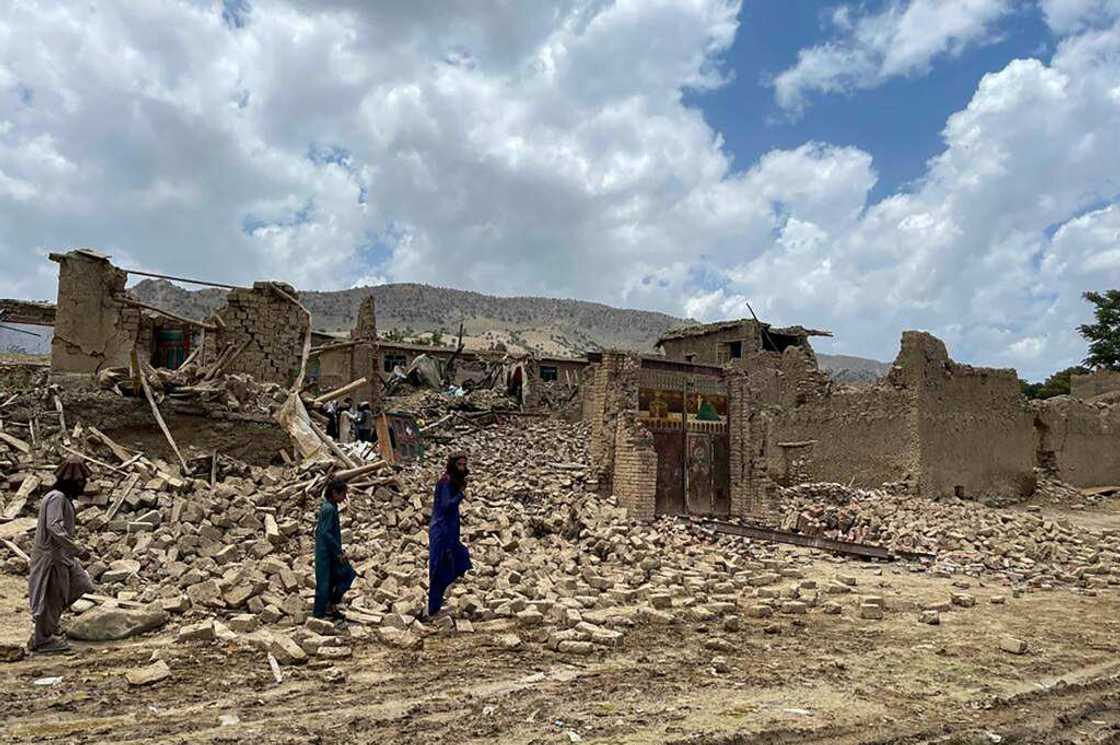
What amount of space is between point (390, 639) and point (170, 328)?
12651mm

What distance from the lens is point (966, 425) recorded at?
58.9ft

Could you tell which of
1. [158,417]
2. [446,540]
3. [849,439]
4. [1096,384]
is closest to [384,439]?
[158,417]

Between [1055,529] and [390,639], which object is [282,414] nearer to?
[390,639]

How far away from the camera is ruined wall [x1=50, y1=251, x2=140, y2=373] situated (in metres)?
14.2

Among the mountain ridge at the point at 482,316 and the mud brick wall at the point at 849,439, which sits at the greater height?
the mountain ridge at the point at 482,316

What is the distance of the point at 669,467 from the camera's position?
13.0 m

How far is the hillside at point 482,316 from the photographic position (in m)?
60.2

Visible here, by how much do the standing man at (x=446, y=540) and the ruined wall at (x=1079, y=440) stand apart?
60.4 feet

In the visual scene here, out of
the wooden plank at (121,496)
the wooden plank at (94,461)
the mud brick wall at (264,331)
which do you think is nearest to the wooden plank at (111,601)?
the wooden plank at (121,496)

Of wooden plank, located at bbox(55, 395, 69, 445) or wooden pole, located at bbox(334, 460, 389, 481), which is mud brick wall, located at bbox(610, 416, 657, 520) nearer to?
wooden pole, located at bbox(334, 460, 389, 481)

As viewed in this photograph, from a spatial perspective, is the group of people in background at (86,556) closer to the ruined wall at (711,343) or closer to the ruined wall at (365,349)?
the ruined wall at (365,349)

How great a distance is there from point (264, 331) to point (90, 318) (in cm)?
318

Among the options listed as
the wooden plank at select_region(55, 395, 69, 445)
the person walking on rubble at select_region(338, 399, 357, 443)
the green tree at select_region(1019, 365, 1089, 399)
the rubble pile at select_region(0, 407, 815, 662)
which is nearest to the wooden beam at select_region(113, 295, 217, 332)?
the person walking on rubble at select_region(338, 399, 357, 443)

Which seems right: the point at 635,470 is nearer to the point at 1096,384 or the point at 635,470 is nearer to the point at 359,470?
the point at 359,470
